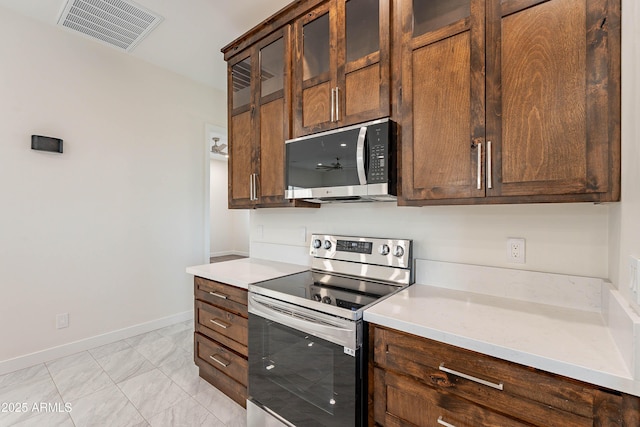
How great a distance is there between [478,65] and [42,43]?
332 centimetres

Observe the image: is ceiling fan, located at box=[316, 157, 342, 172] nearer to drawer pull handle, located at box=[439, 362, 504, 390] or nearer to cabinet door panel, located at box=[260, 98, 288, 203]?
cabinet door panel, located at box=[260, 98, 288, 203]

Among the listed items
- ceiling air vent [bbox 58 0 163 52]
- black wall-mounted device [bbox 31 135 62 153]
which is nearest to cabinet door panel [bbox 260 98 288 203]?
Answer: ceiling air vent [bbox 58 0 163 52]

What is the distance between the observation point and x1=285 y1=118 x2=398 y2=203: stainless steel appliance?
56.7 inches

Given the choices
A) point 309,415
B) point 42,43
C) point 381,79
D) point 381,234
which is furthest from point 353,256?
point 42,43

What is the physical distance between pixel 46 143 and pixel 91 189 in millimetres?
485

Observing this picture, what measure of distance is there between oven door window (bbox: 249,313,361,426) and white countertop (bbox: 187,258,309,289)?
0.80 ft

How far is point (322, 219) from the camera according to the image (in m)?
2.14

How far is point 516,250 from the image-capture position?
138 centimetres

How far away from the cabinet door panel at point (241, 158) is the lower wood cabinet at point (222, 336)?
0.69 metres

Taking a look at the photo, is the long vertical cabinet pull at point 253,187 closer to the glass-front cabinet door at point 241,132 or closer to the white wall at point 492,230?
the glass-front cabinet door at point 241,132

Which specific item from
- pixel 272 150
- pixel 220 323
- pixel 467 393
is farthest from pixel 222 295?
pixel 467 393

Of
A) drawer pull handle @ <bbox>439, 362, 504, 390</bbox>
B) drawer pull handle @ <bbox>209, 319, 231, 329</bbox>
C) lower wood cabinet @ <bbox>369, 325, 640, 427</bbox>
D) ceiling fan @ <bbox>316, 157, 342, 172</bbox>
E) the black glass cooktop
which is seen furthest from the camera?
drawer pull handle @ <bbox>209, 319, 231, 329</bbox>

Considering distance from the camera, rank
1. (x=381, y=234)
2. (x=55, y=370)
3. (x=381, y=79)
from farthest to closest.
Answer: (x=55, y=370)
(x=381, y=234)
(x=381, y=79)

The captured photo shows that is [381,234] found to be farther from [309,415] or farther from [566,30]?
[566,30]
